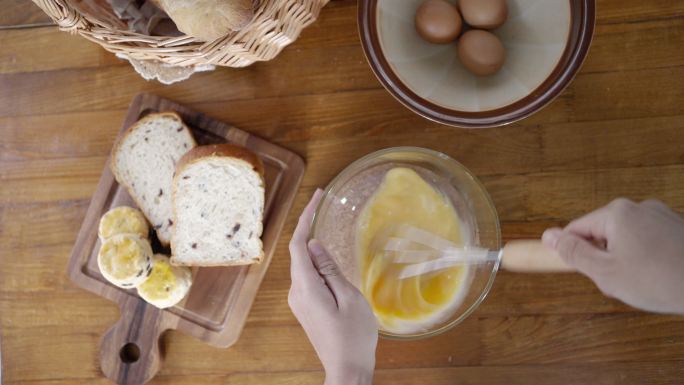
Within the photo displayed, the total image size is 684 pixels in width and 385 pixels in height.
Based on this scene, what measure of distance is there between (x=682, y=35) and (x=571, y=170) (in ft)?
0.95

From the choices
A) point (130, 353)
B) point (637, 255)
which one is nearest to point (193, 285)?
point (130, 353)

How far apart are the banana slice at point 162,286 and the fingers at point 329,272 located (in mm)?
292

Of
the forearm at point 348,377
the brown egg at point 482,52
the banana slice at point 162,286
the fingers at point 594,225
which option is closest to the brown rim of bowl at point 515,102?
the brown egg at point 482,52

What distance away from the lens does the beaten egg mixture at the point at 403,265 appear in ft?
3.11

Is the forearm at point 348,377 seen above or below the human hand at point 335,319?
below

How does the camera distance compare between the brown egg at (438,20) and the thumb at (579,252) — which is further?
the brown egg at (438,20)

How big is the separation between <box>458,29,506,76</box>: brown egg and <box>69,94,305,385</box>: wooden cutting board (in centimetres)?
34

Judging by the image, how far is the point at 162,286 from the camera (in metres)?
1.03

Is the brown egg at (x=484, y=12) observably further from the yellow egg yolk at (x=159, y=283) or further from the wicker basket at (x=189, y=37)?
the yellow egg yolk at (x=159, y=283)

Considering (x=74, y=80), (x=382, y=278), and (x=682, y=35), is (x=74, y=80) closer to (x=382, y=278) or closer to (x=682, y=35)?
(x=382, y=278)

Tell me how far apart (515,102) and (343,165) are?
1.06 ft

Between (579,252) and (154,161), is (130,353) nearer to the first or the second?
(154,161)

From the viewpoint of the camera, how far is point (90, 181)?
1121 millimetres

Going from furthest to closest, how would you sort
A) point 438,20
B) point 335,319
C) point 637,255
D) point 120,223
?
point 120,223 → point 438,20 → point 335,319 → point 637,255
